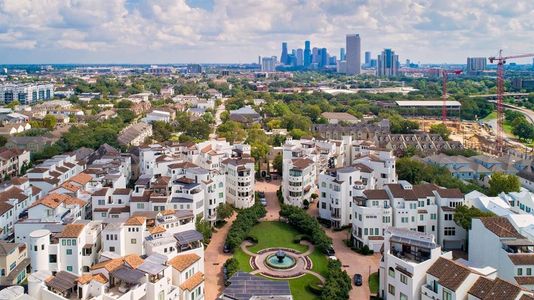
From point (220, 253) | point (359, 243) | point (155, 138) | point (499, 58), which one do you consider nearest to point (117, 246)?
point (220, 253)

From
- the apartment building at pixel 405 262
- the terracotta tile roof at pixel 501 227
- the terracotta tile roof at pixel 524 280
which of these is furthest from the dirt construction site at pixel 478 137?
the apartment building at pixel 405 262

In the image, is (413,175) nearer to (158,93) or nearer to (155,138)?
(155,138)

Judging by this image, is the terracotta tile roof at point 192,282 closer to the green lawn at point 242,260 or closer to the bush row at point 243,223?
the green lawn at point 242,260

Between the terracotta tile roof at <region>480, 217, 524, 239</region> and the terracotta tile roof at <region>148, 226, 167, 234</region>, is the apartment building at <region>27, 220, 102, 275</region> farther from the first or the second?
the terracotta tile roof at <region>480, 217, 524, 239</region>

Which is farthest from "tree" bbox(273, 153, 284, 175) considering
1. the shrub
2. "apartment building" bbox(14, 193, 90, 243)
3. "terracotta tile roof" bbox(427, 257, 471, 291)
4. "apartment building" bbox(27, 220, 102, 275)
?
"terracotta tile roof" bbox(427, 257, 471, 291)

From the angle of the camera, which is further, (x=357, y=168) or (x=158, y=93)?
(x=158, y=93)

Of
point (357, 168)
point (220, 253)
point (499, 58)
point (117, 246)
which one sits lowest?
point (220, 253)

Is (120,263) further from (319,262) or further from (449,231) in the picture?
(449,231)
